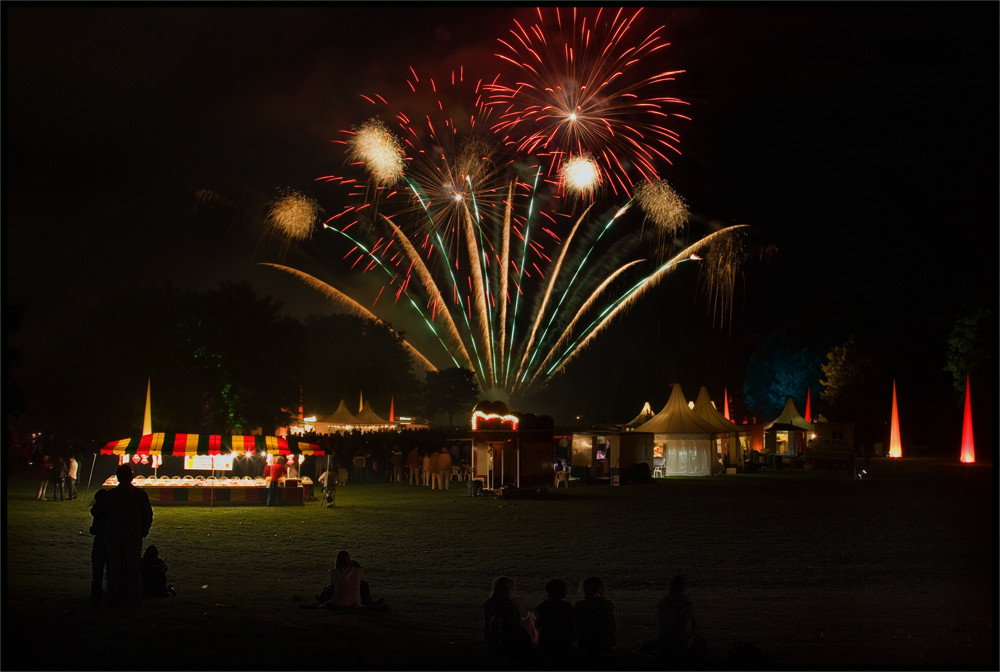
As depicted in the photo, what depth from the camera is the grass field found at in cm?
832

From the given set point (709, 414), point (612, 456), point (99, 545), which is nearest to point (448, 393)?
point (709, 414)

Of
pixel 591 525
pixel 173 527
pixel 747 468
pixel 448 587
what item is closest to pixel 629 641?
pixel 448 587

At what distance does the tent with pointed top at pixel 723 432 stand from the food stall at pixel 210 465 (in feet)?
62.2

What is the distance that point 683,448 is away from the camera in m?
37.3

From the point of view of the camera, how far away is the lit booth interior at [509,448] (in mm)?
27000

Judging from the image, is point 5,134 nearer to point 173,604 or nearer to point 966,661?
point 173,604

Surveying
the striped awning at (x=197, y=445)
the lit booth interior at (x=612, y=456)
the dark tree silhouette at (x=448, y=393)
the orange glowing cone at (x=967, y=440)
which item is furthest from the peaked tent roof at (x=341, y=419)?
the dark tree silhouette at (x=448, y=393)

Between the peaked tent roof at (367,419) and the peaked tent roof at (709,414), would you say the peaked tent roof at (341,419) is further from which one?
the peaked tent roof at (709,414)

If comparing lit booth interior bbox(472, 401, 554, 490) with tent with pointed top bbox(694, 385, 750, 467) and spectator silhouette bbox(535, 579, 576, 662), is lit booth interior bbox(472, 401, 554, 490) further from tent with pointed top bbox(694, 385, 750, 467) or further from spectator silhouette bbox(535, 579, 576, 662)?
spectator silhouette bbox(535, 579, 576, 662)

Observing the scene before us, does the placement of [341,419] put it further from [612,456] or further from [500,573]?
[500,573]

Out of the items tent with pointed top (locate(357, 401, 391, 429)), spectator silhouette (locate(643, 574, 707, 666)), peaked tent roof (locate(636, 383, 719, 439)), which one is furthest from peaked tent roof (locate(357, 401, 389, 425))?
spectator silhouette (locate(643, 574, 707, 666))

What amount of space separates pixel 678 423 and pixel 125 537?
29563 millimetres

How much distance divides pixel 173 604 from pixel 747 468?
112 feet

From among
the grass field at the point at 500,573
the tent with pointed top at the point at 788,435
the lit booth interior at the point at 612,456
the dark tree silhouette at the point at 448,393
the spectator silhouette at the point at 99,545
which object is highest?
the dark tree silhouette at the point at 448,393
